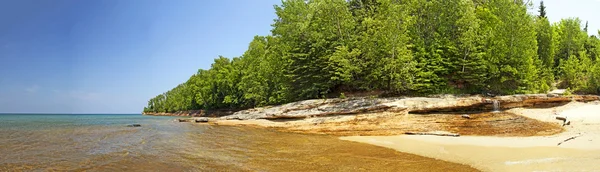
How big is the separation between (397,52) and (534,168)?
1996 centimetres

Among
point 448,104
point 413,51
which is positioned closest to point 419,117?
point 448,104

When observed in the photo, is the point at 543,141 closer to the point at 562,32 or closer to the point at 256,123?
the point at 256,123

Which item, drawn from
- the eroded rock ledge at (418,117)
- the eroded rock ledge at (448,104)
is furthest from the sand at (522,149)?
the eroded rock ledge at (448,104)

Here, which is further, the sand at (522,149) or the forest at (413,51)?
the forest at (413,51)

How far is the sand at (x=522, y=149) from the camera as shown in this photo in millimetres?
8211

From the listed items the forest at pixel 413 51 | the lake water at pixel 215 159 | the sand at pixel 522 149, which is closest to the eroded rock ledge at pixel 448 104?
the sand at pixel 522 149

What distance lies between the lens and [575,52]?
164 feet

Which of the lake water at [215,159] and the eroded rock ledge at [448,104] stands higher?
the eroded rock ledge at [448,104]

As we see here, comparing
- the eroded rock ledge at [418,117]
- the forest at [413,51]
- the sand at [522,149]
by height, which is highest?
the forest at [413,51]

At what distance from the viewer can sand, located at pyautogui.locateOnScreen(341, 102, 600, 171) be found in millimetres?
8211

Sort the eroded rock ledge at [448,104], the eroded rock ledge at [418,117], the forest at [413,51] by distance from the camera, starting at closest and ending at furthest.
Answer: the eroded rock ledge at [418,117] → the eroded rock ledge at [448,104] → the forest at [413,51]

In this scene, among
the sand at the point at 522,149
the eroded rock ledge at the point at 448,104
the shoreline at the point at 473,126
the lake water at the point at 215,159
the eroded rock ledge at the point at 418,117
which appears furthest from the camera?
the eroded rock ledge at the point at 448,104

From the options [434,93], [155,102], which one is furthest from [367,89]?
[155,102]

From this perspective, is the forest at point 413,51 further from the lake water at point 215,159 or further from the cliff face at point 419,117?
the lake water at point 215,159
